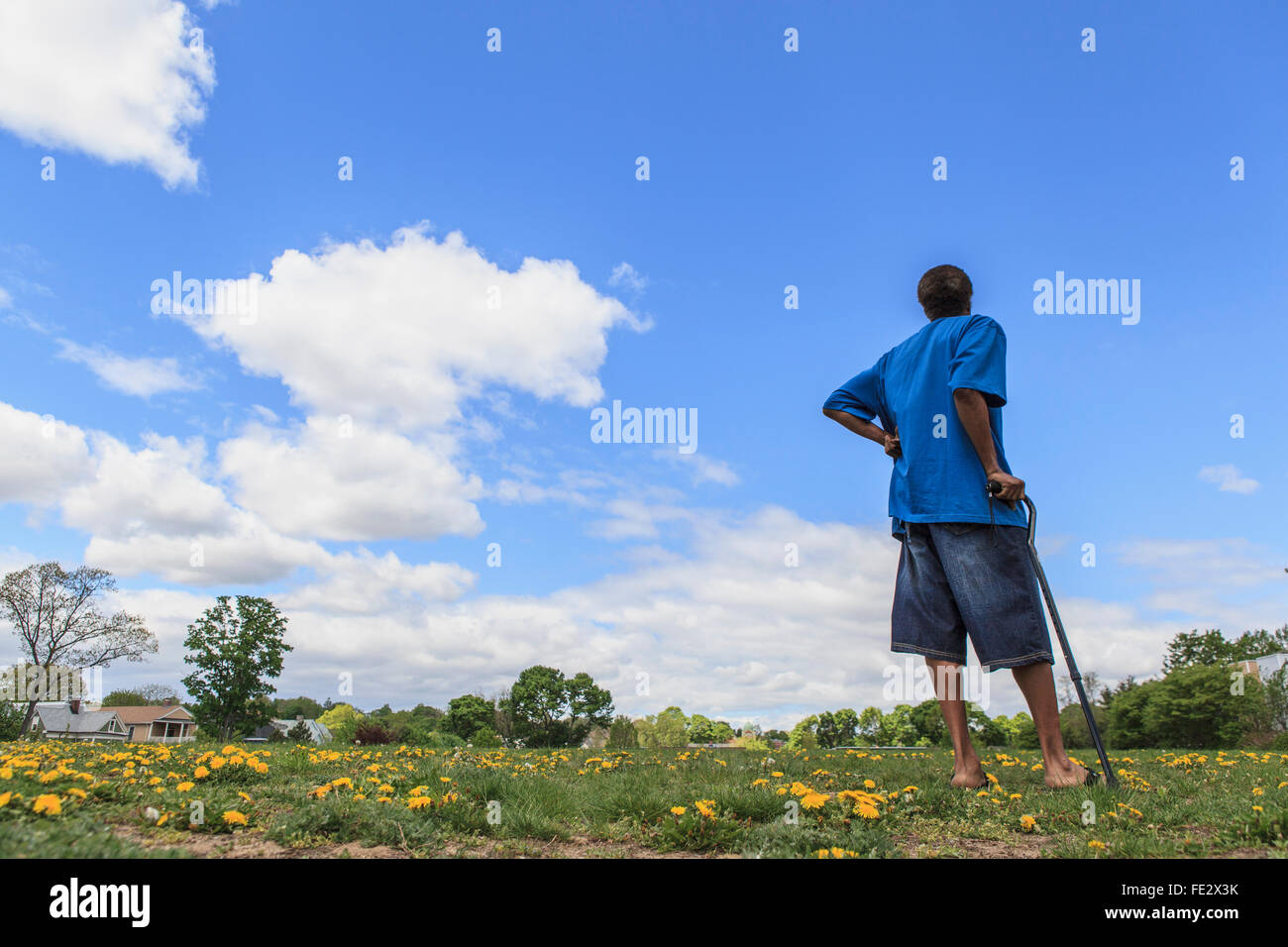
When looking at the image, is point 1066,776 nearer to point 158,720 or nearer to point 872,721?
point 872,721

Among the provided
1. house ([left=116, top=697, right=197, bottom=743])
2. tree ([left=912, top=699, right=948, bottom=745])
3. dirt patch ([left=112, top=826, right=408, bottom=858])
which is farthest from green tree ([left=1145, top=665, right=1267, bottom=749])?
house ([left=116, top=697, right=197, bottom=743])

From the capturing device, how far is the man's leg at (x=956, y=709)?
4.85 m

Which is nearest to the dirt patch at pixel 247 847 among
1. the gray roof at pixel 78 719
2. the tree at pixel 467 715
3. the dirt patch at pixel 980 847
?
the dirt patch at pixel 980 847

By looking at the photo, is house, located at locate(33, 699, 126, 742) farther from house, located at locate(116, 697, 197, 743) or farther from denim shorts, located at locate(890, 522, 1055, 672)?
denim shorts, located at locate(890, 522, 1055, 672)

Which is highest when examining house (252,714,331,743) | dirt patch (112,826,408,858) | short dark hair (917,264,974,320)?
short dark hair (917,264,974,320)

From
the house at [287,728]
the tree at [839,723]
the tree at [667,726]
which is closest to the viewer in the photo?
the tree at [667,726]

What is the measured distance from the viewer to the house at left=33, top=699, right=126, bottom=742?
53.6m

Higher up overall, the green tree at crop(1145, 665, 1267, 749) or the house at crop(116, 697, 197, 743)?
the green tree at crop(1145, 665, 1267, 749)

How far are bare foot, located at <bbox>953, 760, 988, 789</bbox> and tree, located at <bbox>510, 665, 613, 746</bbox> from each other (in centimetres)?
5295

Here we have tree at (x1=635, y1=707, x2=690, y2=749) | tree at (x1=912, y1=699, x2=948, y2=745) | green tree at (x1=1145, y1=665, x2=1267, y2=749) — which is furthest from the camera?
tree at (x1=912, y1=699, x2=948, y2=745)

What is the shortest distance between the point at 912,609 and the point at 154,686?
66.2 metres

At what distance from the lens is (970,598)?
4789 millimetres

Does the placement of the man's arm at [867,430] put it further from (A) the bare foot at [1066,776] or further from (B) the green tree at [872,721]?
(B) the green tree at [872,721]
